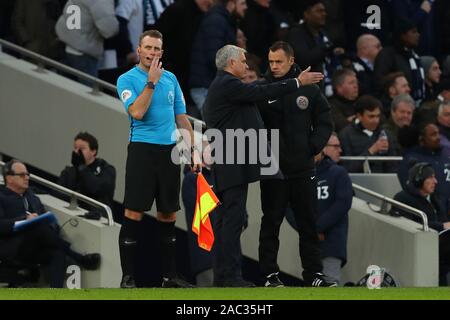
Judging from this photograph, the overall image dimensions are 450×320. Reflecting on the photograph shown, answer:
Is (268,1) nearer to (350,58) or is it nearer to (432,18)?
(350,58)

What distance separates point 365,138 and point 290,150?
4538 millimetres

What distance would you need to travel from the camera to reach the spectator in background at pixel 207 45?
61.5 feet

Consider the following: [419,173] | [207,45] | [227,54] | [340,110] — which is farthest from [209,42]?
[227,54]

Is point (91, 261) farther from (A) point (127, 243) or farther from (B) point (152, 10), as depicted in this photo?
(B) point (152, 10)

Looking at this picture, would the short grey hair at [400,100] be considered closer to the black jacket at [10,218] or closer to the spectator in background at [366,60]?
the spectator in background at [366,60]

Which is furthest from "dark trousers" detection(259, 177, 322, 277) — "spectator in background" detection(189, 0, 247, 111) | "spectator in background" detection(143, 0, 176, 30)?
"spectator in background" detection(143, 0, 176, 30)

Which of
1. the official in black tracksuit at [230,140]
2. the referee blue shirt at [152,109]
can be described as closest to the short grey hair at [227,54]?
the official in black tracksuit at [230,140]

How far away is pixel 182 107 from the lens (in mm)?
13594

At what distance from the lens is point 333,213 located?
658 inches

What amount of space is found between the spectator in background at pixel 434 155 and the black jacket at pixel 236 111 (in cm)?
423

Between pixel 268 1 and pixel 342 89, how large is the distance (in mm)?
1630

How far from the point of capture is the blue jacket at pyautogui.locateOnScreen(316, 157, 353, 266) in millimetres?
16734

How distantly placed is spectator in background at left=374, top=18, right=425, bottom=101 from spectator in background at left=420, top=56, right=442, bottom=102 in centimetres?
37
